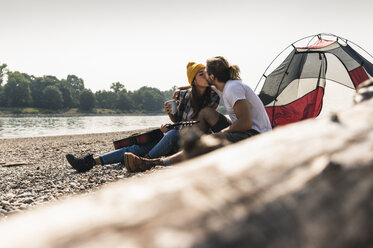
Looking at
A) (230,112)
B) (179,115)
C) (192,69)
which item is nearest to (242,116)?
(230,112)

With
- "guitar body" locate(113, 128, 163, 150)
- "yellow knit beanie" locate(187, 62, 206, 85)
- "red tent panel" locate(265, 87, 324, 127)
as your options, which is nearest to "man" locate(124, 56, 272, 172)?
"yellow knit beanie" locate(187, 62, 206, 85)

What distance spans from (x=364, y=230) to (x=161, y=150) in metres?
4.46

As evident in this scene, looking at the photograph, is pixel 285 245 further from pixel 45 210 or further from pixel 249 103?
pixel 249 103

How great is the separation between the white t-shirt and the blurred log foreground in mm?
3051

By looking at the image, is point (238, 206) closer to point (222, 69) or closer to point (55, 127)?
point (222, 69)

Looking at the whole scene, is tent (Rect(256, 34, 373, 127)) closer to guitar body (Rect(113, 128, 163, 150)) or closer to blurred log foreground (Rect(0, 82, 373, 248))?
guitar body (Rect(113, 128, 163, 150))

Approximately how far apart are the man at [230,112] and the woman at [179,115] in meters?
0.43

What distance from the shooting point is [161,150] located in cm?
509

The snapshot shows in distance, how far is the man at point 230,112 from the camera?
3916 millimetres

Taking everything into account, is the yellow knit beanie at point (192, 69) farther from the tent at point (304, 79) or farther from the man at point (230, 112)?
the tent at point (304, 79)

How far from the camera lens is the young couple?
3941 mm

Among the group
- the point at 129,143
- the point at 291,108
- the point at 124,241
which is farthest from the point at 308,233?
the point at 291,108

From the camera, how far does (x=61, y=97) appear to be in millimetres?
86812

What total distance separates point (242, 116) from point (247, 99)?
1.19 feet
